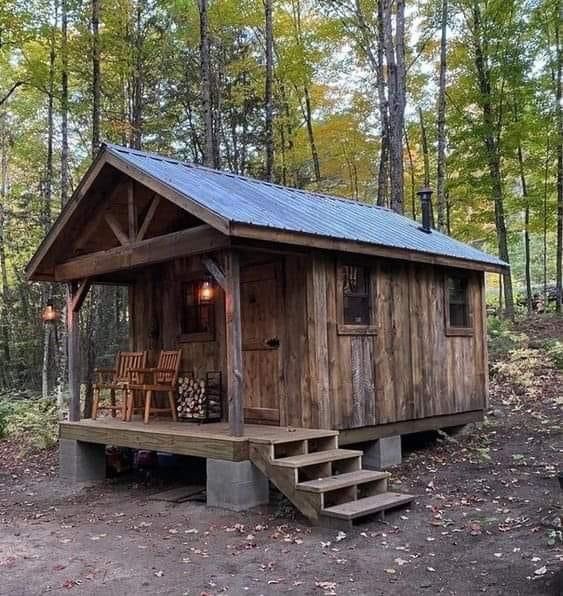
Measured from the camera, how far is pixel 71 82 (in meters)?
15.4

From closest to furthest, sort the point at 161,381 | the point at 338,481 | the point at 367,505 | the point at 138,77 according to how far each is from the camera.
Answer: the point at 367,505
the point at 338,481
the point at 161,381
the point at 138,77

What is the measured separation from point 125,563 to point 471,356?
5817 mm

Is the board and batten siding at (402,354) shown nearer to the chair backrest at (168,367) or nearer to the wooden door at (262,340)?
the wooden door at (262,340)

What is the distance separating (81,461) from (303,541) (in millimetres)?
4138

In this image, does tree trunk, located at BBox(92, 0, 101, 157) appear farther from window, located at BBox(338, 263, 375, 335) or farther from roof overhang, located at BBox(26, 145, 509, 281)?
window, located at BBox(338, 263, 375, 335)

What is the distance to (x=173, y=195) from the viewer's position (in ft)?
20.1

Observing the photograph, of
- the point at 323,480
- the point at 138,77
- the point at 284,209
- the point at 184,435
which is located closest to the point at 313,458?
the point at 323,480

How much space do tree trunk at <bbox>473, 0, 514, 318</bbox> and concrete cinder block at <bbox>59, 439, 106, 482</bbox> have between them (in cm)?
988

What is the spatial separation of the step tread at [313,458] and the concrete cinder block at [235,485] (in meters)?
0.38

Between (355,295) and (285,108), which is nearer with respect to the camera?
(355,295)

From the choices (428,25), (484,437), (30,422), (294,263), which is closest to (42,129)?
(30,422)

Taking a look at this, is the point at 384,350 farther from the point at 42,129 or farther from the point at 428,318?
the point at 42,129

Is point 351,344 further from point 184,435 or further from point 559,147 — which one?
point 559,147

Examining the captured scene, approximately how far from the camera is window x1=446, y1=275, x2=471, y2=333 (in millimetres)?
8617
